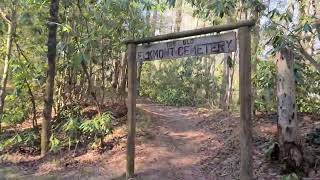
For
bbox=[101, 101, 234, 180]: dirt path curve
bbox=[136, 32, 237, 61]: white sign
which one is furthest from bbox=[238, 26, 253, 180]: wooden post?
bbox=[101, 101, 234, 180]: dirt path curve

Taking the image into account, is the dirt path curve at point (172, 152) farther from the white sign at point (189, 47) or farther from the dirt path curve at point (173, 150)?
the white sign at point (189, 47)

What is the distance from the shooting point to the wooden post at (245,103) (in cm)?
560

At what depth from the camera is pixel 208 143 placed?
9.20 meters

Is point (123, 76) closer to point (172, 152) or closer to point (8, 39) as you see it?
point (8, 39)

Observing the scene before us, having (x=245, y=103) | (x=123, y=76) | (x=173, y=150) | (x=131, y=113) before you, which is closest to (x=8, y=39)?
(x=123, y=76)

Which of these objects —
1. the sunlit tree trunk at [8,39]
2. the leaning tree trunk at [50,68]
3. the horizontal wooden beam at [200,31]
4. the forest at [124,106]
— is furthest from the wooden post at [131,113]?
the sunlit tree trunk at [8,39]

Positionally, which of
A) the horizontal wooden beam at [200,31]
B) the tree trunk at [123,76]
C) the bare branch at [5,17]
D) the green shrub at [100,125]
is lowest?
the green shrub at [100,125]

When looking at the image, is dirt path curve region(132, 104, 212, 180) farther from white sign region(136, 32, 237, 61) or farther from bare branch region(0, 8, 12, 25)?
bare branch region(0, 8, 12, 25)

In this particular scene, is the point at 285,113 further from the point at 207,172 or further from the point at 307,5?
the point at 307,5

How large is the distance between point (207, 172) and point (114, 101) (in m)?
5.70

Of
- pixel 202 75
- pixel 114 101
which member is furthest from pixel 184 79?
pixel 114 101

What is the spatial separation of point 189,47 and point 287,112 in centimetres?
192

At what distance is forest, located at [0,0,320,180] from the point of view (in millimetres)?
6844

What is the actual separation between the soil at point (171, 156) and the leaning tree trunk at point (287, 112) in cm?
34
